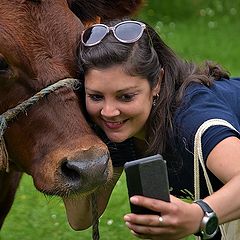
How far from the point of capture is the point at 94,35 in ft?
12.5

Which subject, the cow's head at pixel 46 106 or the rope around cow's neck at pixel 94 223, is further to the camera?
the rope around cow's neck at pixel 94 223

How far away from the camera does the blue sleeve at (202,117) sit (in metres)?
3.51

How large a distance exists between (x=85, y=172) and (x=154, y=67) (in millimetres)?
582

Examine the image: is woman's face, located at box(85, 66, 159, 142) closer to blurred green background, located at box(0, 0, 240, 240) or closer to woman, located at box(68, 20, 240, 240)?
woman, located at box(68, 20, 240, 240)

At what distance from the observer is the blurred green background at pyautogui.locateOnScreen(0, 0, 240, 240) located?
249 inches

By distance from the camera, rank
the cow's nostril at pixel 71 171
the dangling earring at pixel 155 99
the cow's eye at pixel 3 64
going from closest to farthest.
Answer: the cow's nostril at pixel 71 171 < the cow's eye at pixel 3 64 < the dangling earring at pixel 155 99

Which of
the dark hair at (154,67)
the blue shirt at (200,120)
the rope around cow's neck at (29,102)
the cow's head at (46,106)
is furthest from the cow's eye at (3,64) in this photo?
the blue shirt at (200,120)

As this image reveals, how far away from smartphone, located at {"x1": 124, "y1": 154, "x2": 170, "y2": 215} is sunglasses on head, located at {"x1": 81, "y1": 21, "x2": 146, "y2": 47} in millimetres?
861

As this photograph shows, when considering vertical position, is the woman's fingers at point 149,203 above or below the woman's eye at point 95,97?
above

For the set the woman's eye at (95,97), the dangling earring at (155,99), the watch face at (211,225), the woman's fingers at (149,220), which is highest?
the woman's fingers at (149,220)

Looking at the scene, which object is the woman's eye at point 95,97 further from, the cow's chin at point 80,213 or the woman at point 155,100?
the cow's chin at point 80,213

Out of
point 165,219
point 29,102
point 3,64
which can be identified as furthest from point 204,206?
point 3,64

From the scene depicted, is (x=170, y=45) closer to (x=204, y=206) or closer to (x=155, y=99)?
(x=155, y=99)

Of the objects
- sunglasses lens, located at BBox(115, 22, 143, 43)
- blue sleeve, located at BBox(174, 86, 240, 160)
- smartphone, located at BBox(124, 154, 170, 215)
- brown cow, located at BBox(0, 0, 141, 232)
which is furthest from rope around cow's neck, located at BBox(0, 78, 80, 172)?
smartphone, located at BBox(124, 154, 170, 215)
